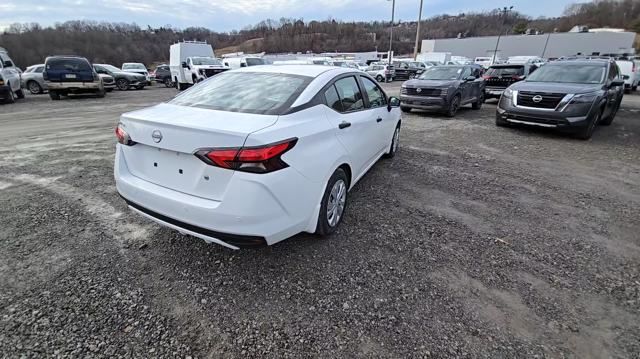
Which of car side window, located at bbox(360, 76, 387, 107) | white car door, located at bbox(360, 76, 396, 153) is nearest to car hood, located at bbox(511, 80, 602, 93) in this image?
white car door, located at bbox(360, 76, 396, 153)

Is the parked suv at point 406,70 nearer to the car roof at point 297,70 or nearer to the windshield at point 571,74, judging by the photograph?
the windshield at point 571,74

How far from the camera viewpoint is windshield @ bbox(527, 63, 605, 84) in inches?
305

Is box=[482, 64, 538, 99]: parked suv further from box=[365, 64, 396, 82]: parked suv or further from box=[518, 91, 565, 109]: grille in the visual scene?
box=[365, 64, 396, 82]: parked suv

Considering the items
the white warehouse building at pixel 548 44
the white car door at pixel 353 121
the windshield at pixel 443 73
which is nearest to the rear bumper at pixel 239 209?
the white car door at pixel 353 121

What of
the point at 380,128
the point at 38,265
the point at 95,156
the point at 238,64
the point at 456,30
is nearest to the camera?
the point at 38,265

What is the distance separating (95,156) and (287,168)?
500cm

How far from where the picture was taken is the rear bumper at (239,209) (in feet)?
6.99

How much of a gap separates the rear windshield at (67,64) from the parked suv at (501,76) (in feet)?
56.7

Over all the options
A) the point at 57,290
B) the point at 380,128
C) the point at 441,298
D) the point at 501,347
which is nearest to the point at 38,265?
the point at 57,290

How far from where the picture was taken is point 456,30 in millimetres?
91375

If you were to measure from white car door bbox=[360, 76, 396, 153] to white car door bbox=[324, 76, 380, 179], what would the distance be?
0.47ft

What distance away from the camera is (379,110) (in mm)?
4340

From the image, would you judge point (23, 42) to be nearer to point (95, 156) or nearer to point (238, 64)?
point (238, 64)

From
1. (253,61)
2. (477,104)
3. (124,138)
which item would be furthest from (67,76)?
(477,104)
